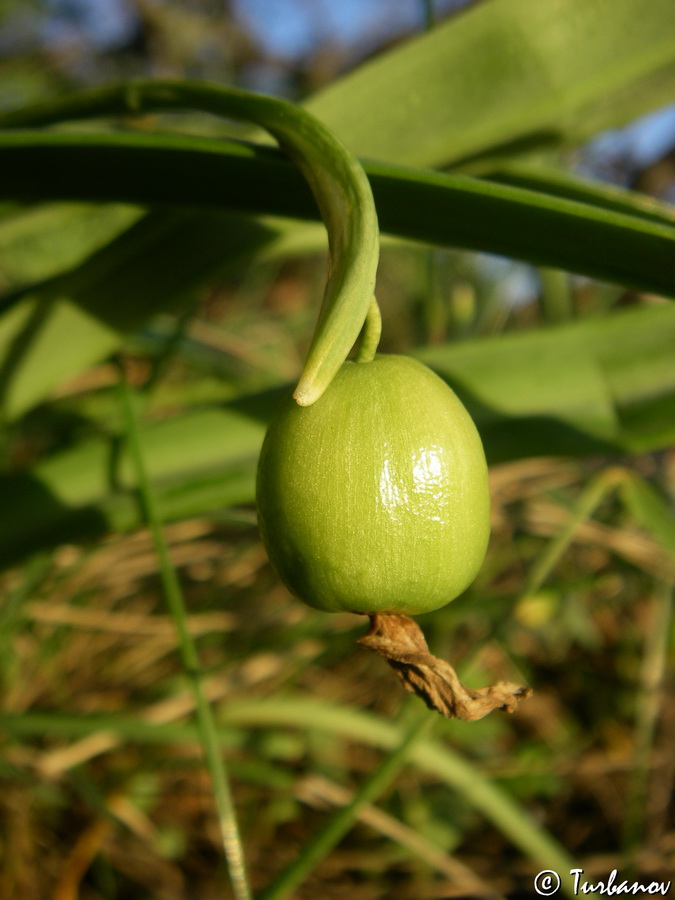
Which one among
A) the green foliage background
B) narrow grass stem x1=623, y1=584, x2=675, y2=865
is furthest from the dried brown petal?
narrow grass stem x1=623, y1=584, x2=675, y2=865

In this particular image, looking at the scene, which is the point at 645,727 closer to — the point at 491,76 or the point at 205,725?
the point at 205,725

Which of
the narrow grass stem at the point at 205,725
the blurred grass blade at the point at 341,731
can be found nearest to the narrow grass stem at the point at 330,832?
the narrow grass stem at the point at 205,725

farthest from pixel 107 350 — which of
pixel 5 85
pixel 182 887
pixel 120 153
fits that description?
pixel 5 85

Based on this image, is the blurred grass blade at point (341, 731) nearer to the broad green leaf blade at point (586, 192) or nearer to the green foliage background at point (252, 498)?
the green foliage background at point (252, 498)

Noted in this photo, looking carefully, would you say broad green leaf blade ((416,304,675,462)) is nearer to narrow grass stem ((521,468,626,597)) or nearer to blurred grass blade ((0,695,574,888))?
narrow grass stem ((521,468,626,597))

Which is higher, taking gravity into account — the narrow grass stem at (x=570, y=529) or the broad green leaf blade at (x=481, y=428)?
the broad green leaf blade at (x=481, y=428)

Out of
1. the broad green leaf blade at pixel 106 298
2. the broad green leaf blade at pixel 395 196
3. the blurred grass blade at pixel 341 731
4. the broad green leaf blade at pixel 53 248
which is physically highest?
the broad green leaf blade at pixel 395 196

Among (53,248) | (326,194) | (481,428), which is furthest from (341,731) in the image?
(53,248)
